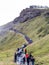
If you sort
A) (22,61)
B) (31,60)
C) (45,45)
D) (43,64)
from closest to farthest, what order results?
(31,60)
(22,61)
(43,64)
(45,45)

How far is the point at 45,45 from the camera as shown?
84438 millimetres

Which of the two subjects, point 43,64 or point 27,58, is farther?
point 43,64

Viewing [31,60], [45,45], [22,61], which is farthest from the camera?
[45,45]

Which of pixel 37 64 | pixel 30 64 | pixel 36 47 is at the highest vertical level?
pixel 30 64

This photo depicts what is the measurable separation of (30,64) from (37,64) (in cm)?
891

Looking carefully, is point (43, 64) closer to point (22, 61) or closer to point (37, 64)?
point (37, 64)

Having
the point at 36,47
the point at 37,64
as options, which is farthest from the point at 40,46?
the point at 37,64

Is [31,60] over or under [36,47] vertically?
over

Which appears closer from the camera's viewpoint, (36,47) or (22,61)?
(22,61)

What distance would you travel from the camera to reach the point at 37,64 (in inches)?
1647

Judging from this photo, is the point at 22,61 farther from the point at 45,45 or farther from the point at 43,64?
the point at 45,45

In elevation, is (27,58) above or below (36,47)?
above

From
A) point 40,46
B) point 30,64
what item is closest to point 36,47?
point 40,46

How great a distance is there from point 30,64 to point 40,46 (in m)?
53.6
